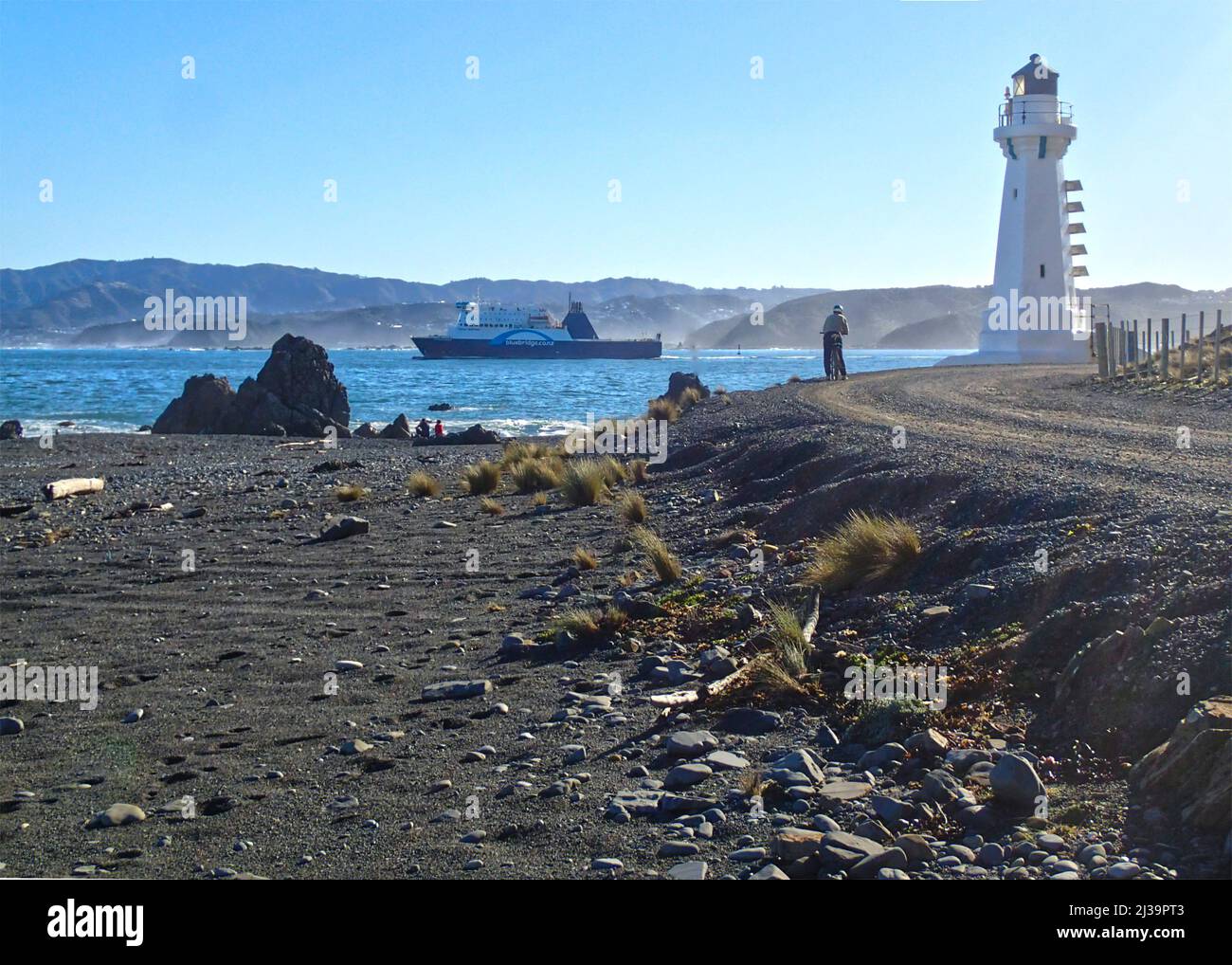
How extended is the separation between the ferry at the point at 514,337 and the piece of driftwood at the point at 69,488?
98276 mm

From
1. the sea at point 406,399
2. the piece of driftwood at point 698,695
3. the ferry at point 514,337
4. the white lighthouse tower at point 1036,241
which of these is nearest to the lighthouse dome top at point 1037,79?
the white lighthouse tower at point 1036,241

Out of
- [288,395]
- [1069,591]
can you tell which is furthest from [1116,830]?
[288,395]

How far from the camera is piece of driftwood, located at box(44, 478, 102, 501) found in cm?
1641

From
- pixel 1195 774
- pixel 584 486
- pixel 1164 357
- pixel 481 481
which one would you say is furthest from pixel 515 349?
pixel 1195 774

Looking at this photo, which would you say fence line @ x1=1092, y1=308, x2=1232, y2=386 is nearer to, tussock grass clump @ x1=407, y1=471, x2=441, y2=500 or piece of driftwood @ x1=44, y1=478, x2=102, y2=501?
tussock grass clump @ x1=407, y1=471, x2=441, y2=500

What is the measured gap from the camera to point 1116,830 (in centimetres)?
381

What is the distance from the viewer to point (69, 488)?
659 inches

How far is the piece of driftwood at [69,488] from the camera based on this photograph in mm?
16406

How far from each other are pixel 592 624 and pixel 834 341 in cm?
2181

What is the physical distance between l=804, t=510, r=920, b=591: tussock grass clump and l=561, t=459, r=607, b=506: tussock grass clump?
6.23 metres

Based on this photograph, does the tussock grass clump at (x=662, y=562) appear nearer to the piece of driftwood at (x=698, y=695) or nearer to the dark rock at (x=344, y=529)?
the piece of driftwood at (x=698, y=695)

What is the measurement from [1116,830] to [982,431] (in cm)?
1008

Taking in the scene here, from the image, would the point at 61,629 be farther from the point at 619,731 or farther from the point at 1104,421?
the point at 1104,421

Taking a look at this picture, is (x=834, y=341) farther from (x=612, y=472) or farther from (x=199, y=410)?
(x=199, y=410)
